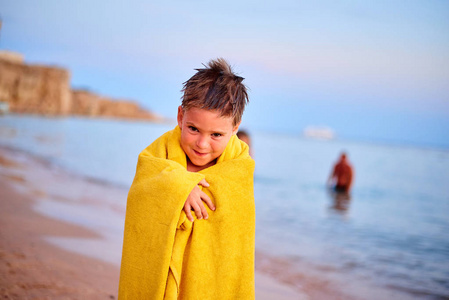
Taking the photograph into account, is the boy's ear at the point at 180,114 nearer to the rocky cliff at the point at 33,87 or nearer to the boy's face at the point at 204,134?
the boy's face at the point at 204,134

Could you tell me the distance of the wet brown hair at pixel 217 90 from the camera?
172cm

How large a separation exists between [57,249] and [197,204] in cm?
376

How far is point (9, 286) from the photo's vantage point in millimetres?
3338

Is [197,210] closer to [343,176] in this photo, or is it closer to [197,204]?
[197,204]

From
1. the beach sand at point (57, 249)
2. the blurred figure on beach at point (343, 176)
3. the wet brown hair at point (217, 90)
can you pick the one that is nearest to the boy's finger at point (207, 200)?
the wet brown hair at point (217, 90)

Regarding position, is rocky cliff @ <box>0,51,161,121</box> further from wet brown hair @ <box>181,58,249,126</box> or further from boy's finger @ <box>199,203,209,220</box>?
boy's finger @ <box>199,203,209,220</box>

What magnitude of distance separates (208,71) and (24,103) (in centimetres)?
8398

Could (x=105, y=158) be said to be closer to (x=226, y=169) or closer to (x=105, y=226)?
(x=105, y=226)

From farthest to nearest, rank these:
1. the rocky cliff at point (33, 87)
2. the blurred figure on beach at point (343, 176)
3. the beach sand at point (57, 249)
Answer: the rocky cliff at point (33, 87) < the blurred figure on beach at point (343, 176) < the beach sand at point (57, 249)

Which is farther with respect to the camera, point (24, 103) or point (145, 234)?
point (24, 103)

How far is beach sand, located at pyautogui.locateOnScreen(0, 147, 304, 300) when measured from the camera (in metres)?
3.53

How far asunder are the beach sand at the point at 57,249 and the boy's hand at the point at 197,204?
2280 mm

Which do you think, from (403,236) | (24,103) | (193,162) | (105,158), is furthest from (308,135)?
(193,162)

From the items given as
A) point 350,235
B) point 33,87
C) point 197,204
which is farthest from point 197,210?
point 33,87
